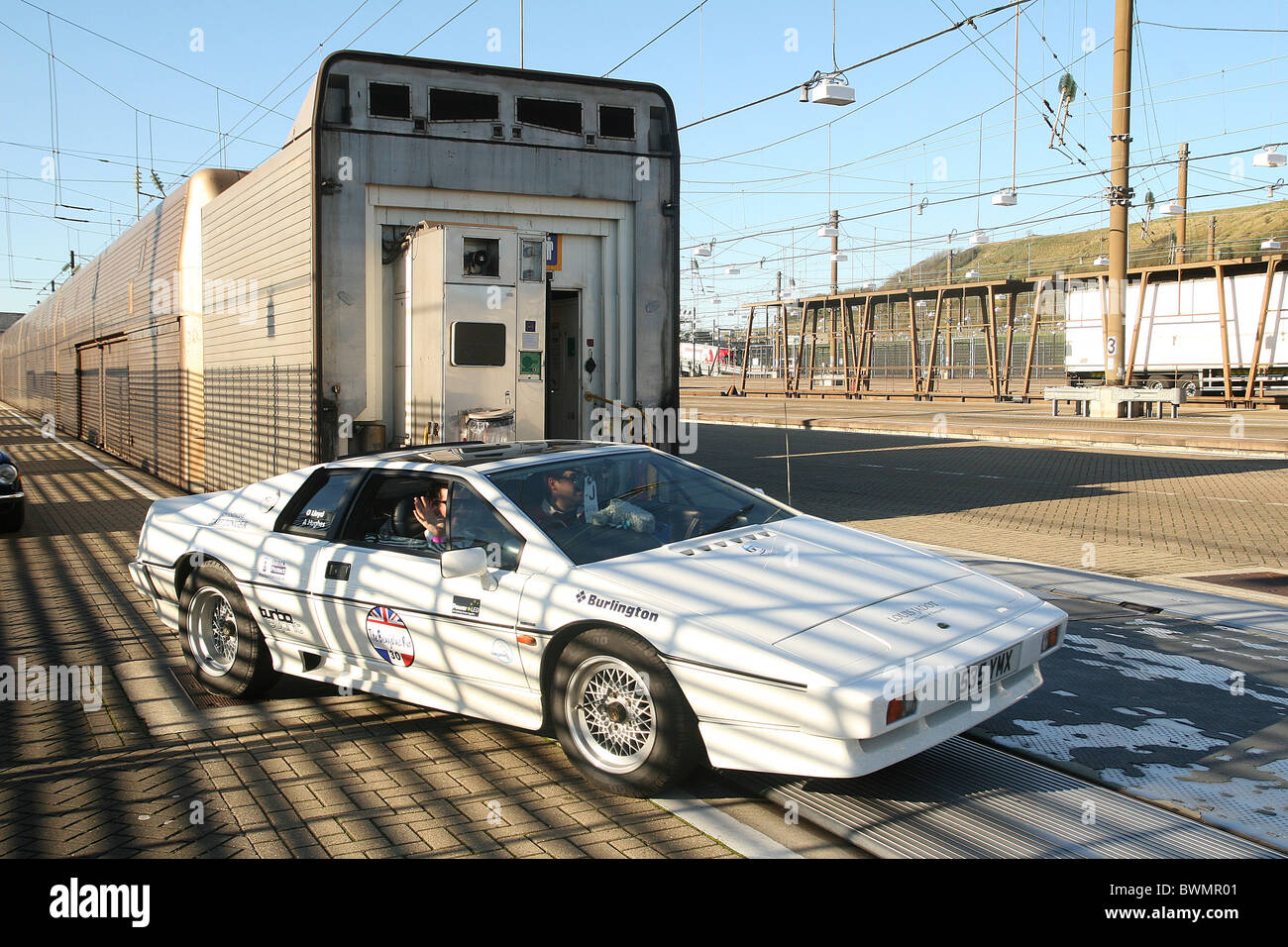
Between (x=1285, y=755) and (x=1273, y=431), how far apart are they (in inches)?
812

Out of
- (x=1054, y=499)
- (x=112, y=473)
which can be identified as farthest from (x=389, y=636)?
(x=112, y=473)

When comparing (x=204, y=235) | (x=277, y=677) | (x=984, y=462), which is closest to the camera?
(x=277, y=677)

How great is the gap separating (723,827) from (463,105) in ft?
25.4

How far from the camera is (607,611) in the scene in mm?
4230

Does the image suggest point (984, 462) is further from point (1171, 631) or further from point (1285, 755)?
point (1285, 755)

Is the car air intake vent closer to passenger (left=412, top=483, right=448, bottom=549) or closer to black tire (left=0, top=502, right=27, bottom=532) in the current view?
passenger (left=412, top=483, right=448, bottom=549)

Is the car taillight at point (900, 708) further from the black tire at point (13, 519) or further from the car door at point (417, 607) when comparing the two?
the black tire at point (13, 519)

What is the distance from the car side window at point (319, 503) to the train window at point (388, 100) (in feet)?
16.3

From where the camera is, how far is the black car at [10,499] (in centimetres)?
1188

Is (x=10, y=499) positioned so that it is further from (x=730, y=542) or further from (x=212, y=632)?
(x=730, y=542)

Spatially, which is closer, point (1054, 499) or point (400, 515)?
point (400, 515)

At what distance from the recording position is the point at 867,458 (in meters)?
20.1
